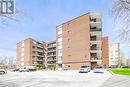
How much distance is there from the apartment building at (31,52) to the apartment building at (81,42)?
4184cm

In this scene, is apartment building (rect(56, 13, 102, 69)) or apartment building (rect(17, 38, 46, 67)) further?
apartment building (rect(17, 38, 46, 67))

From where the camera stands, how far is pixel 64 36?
9612 centimetres

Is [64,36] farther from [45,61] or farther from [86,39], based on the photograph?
[45,61]

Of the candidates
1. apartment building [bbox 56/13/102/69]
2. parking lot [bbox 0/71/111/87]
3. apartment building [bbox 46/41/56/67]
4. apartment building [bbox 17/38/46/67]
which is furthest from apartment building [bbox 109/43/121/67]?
parking lot [bbox 0/71/111/87]

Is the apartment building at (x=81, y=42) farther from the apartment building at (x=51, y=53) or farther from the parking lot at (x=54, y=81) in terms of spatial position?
the parking lot at (x=54, y=81)

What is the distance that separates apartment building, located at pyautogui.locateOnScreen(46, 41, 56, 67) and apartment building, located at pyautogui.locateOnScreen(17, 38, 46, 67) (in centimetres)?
619

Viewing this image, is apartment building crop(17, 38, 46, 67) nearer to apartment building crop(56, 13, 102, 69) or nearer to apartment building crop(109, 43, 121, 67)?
apartment building crop(56, 13, 102, 69)

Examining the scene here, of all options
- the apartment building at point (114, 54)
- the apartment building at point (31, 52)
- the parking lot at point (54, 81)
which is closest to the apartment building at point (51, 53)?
the apartment building at point (31, 52)

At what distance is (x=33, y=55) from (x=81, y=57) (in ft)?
194

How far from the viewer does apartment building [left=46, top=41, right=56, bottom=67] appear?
134225mm

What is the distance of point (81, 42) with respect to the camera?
8450 cm

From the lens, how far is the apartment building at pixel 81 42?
80375 millimetres

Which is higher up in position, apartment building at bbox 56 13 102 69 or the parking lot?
apartment building at bbox 56 13 102 69

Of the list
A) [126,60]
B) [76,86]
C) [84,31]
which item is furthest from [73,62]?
[126,60]
